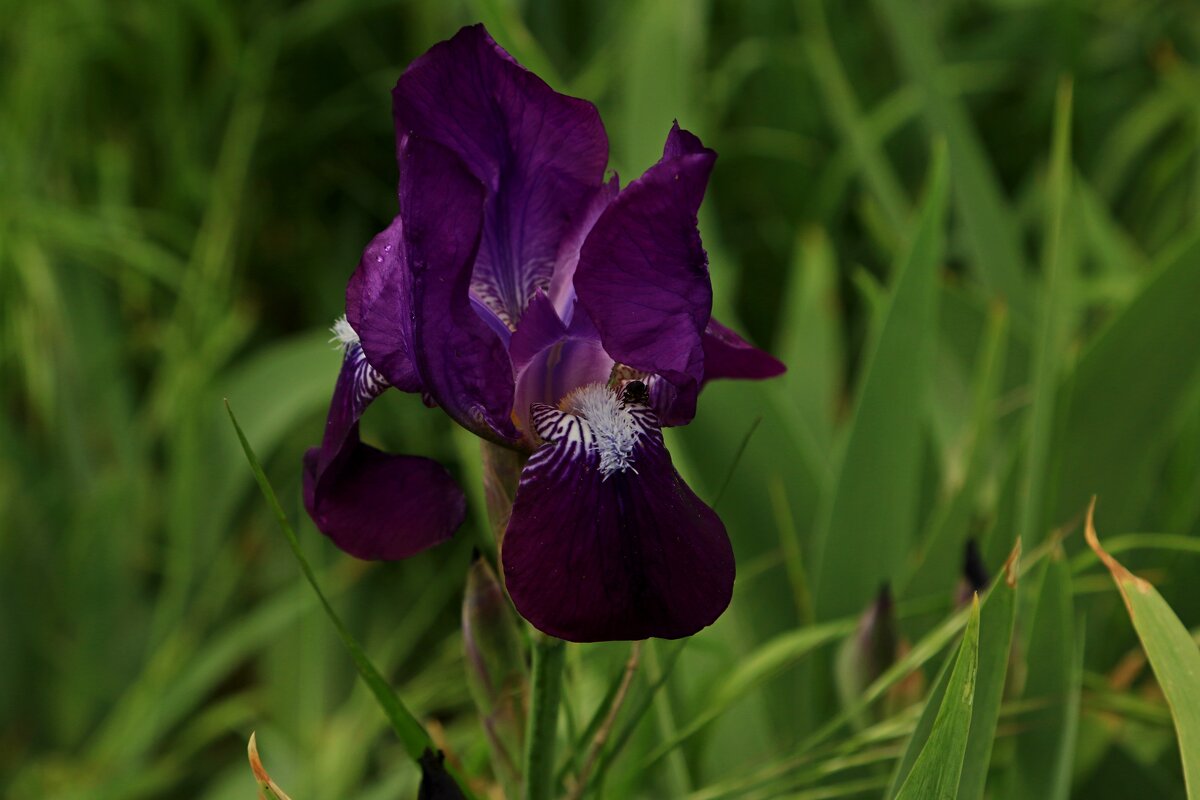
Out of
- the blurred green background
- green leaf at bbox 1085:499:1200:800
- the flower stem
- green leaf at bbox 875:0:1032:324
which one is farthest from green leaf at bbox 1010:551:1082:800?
green leaf at bbox 875:0:1032:324

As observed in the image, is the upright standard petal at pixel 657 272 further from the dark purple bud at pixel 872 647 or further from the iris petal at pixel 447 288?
the dark purple bud at pixel 872 647


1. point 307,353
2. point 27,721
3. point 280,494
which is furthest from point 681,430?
point 27,721

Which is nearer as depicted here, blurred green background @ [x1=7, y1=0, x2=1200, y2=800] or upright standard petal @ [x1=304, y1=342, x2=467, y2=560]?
upright standard petal @ [x1=304, y1=342, x2=467, y2=560]

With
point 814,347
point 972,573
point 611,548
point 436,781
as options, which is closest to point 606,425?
point 611,548

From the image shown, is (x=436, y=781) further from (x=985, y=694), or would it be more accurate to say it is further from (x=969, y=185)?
(x=969, y=185)

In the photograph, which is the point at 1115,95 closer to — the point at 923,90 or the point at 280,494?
the point at 923,90

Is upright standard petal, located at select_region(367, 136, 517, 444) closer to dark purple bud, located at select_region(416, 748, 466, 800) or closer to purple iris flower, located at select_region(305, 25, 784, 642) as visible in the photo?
purple iris flower, located at select_region(305, 25, 784, 642)

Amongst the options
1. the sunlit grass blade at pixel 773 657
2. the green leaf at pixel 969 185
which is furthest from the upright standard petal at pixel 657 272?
the green leaf at pixel 969 185
